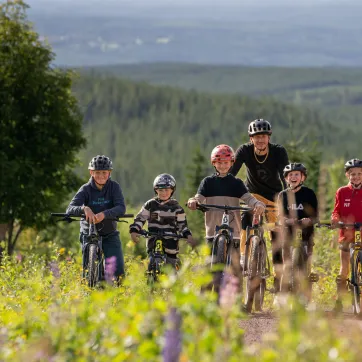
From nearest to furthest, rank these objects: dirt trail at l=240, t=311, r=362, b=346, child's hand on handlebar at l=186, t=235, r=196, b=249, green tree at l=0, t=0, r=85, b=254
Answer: dirt trail at l=240, t=311, r=362, b=346
child's hand on handlebar at l=186, t=235, r=196, b=249
green tree at l=0, t=0, r=85, b=254

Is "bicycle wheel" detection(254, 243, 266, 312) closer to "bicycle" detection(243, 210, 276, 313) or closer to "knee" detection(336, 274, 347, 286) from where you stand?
"bicycle" detection(243, 210, 276, 313)

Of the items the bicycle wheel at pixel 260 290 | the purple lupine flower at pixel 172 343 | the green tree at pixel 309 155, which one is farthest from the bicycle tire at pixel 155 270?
the green tree at pixel 309 155

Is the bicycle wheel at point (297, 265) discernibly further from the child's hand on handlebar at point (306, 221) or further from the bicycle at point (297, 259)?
the child's hand on handlebar at point (306, 221)

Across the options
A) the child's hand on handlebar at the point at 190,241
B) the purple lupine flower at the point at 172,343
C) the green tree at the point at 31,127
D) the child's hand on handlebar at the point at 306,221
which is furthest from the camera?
the green tree at the point at 31,127

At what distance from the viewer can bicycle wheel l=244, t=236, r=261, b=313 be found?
40.5ft

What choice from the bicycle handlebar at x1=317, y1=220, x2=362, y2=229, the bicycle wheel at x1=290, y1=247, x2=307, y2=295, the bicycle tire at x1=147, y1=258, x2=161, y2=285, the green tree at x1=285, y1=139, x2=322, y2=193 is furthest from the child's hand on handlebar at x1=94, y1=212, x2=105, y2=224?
the green tree at x1=285, y1=139, x2=322, y2=193

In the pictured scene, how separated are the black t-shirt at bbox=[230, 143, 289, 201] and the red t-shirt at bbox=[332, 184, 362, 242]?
1.09m

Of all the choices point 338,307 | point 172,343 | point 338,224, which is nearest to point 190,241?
point 338,224

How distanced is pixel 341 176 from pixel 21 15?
72666 mm

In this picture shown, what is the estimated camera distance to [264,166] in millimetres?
12727

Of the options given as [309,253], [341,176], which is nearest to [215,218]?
[309,253]

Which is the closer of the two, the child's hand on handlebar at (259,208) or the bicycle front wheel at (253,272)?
the child's hand on handlebar at (259,208)

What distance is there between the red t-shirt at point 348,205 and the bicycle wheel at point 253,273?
1.15 meters

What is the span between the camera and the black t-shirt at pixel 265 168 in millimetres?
12672
